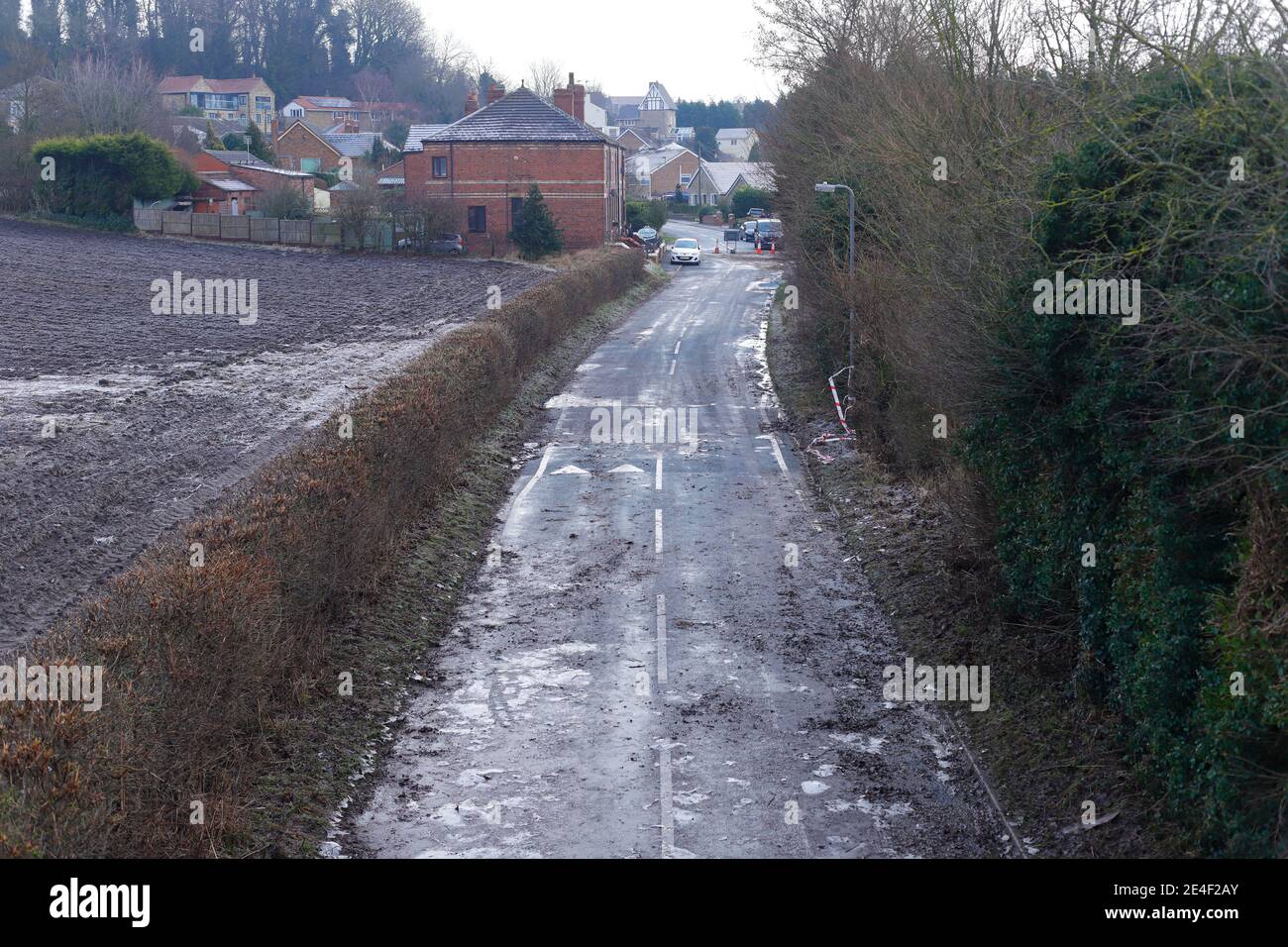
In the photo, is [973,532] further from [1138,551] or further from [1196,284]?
[1196,284]

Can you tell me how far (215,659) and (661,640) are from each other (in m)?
5.74

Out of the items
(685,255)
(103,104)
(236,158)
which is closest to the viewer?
(685,255)

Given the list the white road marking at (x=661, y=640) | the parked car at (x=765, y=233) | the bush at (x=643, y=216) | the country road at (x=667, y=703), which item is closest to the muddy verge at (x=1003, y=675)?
the country road at (x=667, y=703)

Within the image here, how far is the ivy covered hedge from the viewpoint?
657cm

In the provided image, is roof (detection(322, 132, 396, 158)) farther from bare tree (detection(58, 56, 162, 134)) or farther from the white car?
the white car

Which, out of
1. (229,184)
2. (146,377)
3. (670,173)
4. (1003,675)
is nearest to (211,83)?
(670,173)

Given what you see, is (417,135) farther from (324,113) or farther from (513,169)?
(324,113)

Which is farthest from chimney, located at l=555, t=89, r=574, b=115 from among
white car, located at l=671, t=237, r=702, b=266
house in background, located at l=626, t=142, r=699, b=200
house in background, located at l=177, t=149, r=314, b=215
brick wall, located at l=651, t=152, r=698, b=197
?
brick wall, located at l=651, t=152, r=698, b=197

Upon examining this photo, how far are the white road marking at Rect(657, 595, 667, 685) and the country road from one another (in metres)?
0.03

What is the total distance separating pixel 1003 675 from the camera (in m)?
11.5

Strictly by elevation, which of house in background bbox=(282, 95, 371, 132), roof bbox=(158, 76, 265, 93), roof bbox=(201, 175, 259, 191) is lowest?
roof bbox=(201, 175, 259, 191)

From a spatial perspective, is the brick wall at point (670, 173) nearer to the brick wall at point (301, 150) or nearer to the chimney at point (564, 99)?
the brick wall at point (301, 150)

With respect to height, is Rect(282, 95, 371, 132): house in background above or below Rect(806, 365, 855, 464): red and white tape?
above

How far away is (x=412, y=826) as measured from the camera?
362 inches
